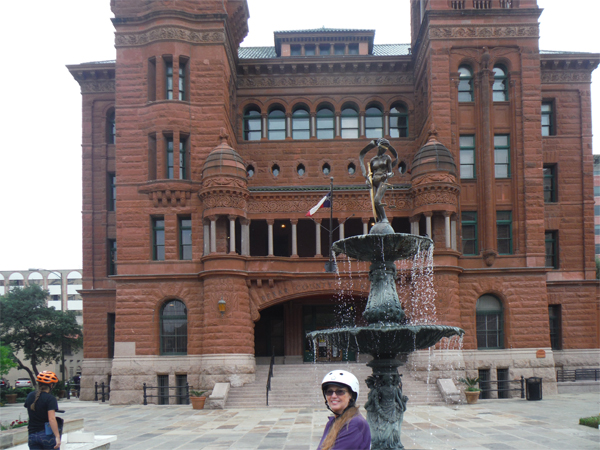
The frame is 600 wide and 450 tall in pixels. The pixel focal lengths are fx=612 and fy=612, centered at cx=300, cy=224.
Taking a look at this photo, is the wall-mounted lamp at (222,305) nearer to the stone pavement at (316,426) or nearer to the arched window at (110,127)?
the stone pavement at (316,426)

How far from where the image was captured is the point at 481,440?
16.8m

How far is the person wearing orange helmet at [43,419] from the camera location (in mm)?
8883

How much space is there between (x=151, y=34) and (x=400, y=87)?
1469cm

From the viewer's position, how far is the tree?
4728 cm

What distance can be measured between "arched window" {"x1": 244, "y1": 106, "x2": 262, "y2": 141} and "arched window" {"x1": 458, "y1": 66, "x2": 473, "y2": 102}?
11873mm

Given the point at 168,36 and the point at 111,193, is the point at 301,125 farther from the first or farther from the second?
the point at 111,193

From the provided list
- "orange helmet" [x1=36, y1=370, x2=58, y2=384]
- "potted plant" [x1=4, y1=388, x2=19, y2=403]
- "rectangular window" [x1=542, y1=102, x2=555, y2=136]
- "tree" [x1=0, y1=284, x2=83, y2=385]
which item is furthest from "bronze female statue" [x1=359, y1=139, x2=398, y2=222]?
"tree" [x1=0, y1=284, x2=83, y2=385]

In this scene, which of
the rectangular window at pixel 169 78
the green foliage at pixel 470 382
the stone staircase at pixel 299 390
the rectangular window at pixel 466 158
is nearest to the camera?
the green foliage at pixel 470 382

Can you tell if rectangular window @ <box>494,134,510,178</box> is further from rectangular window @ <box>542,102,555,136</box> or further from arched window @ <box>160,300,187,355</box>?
arched window @ <box>160,300,187,355</box>

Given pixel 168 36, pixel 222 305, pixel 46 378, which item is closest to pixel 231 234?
pixel 222 305

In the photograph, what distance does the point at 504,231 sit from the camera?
105 ft

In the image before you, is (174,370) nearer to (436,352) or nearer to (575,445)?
(436,352)

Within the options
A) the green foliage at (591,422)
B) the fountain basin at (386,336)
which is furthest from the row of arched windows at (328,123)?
the fountain basin at (386,336)

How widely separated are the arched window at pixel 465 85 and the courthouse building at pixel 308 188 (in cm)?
11
